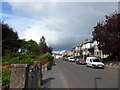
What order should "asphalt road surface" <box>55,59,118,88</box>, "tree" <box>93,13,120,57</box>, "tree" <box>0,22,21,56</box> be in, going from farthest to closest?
A: "tree" <box>93,13,120,57</box>
"tree" <box>0,22,21,56</box>
"asphalt road surface" <box>55,59,118,88</box>

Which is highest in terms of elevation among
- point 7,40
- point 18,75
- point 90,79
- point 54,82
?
point 7,40

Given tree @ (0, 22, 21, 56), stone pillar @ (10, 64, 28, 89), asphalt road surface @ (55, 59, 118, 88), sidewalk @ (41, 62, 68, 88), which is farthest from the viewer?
tree @ (0, 22, 21, 56)

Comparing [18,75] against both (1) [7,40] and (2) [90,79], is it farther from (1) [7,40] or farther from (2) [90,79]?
(1) [7,40]

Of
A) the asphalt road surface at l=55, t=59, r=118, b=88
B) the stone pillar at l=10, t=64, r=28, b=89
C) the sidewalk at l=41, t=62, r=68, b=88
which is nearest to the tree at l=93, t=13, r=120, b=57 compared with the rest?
the asphalt road surface at l=55, t=59, r=118, b=88

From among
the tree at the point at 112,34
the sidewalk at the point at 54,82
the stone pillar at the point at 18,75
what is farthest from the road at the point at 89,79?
the tree at the point at 112,34

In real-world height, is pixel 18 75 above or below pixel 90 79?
above

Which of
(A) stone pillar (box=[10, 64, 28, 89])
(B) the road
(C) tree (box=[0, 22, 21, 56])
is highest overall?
(C) tree (box=[0, 22, 21, 56])

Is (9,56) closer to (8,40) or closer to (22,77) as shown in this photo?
(8,40)

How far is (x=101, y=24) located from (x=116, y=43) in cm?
847

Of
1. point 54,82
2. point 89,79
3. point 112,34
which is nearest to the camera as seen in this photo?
point 54,82

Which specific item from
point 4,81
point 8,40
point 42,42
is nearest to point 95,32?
point 8,40

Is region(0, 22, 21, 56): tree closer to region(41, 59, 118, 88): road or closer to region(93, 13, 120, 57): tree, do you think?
region(41, 59, 118, 88): road

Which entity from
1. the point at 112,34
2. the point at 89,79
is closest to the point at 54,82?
the point at 89,79

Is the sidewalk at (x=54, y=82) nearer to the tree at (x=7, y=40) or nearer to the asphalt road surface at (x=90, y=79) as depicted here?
the asphalt road surface at (x=90, y=79)
